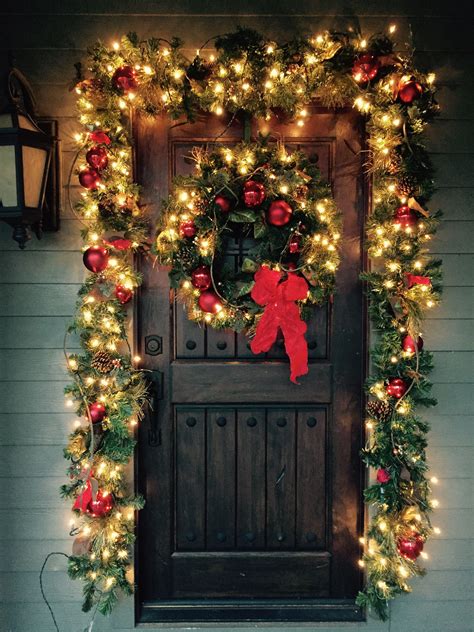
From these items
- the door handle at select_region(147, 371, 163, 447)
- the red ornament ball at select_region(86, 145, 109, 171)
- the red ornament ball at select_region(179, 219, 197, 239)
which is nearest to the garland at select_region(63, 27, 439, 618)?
the red ornament ball at select_region(86, 145, 109, 171)

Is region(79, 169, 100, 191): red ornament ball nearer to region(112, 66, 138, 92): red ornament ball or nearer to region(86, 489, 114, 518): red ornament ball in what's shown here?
region(112, 66, 138, 92): red ornament ball

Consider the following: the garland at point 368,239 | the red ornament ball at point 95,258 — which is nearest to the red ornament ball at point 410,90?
the garland at point 368,239

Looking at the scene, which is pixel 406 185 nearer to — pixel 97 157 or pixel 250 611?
pixel 97 157

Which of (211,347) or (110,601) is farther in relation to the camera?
(211,347)

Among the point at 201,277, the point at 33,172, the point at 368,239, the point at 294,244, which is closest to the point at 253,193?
the point at 294,244

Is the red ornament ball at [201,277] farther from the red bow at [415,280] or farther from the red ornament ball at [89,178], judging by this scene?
the red bow at [415,280]

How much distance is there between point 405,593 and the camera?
90.0 inches

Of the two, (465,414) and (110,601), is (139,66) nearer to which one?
(465,414)

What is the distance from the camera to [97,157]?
2.03 meters

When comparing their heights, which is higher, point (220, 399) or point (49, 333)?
point (49, 333)

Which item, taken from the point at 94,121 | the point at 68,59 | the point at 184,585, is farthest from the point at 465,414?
the point at 68,59

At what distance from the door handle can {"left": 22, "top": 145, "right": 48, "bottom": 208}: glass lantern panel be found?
91cm

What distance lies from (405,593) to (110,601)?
4.50 feet

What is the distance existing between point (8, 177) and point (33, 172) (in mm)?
109
